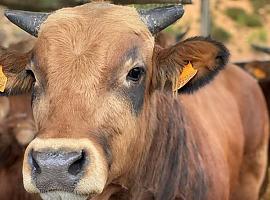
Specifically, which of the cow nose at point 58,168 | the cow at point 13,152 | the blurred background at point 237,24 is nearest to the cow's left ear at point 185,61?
the cow nose at point 58,168

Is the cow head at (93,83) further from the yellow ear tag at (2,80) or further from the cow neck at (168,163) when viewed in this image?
the cow neck at (168,163)

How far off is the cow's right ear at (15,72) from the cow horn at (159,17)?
0.77 m

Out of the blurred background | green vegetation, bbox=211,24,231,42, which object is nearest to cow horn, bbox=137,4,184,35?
the blurred background

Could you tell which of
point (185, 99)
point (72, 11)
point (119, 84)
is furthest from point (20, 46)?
point (119, 84)

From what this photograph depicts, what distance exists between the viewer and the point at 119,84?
444 cm

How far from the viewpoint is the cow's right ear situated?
196 inches

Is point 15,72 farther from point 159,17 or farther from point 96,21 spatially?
point 159,17

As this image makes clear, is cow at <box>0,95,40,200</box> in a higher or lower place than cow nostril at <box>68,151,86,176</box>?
lower

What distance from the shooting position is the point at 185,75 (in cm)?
494

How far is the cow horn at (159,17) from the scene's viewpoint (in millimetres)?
4891

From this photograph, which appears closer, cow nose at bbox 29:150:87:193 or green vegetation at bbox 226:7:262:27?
cow nose at bbox 29:150:87:193

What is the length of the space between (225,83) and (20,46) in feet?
6.71

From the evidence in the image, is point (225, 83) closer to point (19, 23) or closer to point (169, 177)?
point (169, 177)

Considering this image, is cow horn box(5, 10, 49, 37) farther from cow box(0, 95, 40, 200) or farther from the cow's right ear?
cow box(0, 95, 40, 200)
